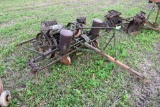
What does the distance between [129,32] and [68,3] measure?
3.83m

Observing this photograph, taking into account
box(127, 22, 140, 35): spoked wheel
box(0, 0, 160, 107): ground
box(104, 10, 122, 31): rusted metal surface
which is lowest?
box(0, 0, 160, 107): ground

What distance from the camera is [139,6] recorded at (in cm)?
745

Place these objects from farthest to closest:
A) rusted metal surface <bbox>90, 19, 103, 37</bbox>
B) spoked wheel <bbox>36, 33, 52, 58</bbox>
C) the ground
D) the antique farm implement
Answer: rusted metal surface <bbox>90, 19, 103, 37</bbox> → spoked wheel <bbox>36, 33, 52, 58</bbox> → the antique farm implement → the ground

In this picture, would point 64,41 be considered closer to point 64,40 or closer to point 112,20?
point 64,40

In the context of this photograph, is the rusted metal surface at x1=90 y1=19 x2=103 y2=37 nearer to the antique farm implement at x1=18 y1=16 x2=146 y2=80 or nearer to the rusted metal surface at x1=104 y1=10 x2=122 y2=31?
the antique farm implement at x1=18 y1=16 x2=146 y2=80

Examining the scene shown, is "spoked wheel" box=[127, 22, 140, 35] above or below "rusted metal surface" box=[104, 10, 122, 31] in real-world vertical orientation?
below

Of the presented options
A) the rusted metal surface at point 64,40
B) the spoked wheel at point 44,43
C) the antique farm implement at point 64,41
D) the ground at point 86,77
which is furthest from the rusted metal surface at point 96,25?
the spoked wheel at point 44,43

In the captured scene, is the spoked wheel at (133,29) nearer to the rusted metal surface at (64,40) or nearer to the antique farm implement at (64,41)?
the antique farm implement at (64,41)

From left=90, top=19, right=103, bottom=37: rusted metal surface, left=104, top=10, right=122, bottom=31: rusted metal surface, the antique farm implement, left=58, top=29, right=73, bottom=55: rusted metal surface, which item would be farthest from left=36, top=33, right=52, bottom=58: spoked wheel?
left=104, top=10, right=122, bottom=31: rusted metal surface

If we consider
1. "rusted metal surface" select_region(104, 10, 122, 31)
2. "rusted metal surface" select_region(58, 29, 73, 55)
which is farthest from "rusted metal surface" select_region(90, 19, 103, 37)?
"rusted metal surface" select_region(104, 10, 122, 31)

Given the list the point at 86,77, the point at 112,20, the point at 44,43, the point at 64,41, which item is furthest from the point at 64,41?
the point at 112,20

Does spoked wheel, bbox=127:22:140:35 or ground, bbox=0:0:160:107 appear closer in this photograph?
ground, bbox=0:0:160:107

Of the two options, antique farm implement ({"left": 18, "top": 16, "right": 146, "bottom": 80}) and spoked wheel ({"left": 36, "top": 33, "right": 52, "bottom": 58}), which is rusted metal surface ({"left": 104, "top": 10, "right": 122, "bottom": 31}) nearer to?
antique farm implement ({"left": 18, "top": 16, "right": 146, "bottom": 80})

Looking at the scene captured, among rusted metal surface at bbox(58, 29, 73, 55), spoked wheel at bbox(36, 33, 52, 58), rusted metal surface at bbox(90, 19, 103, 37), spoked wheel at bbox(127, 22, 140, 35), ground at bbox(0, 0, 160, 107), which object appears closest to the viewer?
ground at bbox(0, 0, 160, 107)
